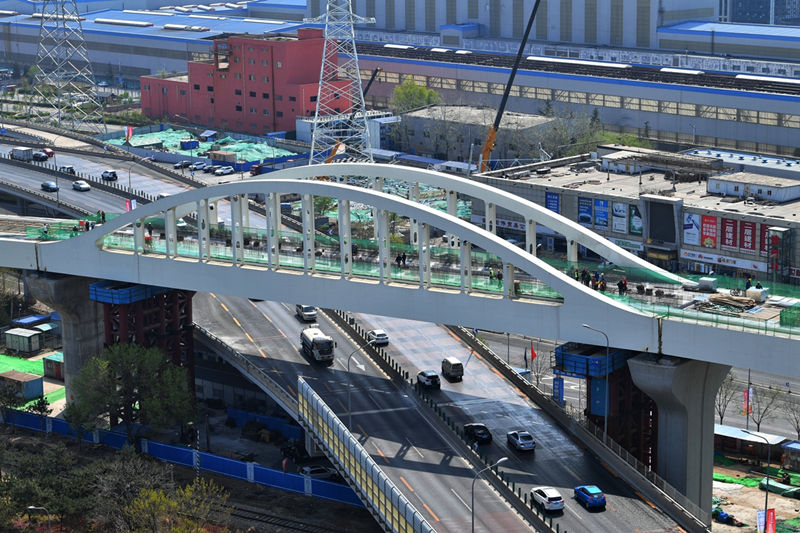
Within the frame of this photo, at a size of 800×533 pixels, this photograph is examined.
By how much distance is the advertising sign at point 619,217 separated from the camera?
12506cm

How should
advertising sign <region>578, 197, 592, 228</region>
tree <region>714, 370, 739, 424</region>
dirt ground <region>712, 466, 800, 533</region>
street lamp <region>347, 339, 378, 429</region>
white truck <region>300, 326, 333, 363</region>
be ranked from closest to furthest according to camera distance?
dirt ground <region>712, 466, 800, 533</region> → street lamp <region>347, 339, 378, 429</region> → white truck <region>300, 326, 333, 363</region> → tree <region>714, 370, 739, 424</region> → advertising sign <region>578, 197, 592, 228</region>

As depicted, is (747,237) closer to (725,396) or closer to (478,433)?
(725,396)

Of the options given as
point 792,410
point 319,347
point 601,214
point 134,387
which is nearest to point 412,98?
point 601,214

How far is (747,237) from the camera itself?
381ft

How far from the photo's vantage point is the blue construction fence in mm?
80688

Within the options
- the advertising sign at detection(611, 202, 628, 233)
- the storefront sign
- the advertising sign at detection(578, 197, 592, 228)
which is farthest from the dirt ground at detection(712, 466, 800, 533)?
the advertising sign at detection(578, 197, 592, 228)

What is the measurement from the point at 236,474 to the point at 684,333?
30.0 meters

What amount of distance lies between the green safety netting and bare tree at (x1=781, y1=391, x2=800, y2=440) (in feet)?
285

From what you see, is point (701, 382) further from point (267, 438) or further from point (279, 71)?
point (279, 71)

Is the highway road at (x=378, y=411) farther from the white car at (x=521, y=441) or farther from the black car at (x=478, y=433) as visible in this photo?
the white car at (x=521, y=441)

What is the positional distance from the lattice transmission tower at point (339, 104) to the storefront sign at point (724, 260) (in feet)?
115

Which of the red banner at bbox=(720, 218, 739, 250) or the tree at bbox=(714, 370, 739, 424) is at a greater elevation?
the red banner at bbox=(720, 218, 739, 250)

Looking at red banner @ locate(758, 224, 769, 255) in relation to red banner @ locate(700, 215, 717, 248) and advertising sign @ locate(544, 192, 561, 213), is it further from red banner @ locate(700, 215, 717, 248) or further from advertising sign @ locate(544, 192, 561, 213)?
advertising sign @ locate(544, 192, 561, 213)

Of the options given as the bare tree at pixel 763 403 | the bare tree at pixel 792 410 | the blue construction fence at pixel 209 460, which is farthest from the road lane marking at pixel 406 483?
the bare tree at pixel 792 410
